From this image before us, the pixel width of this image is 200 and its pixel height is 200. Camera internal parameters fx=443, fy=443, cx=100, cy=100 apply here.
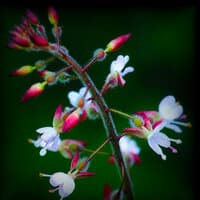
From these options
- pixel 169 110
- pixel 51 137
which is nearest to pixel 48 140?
pixel 51 137

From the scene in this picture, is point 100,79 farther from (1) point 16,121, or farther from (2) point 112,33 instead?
(1) point 16,121

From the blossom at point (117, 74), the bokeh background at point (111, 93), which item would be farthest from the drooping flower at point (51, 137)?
the bokeh background at point (111, 93)

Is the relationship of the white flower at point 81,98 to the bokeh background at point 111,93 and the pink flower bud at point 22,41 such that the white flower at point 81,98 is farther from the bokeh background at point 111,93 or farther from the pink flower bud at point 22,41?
the bokeh background at point 111,93

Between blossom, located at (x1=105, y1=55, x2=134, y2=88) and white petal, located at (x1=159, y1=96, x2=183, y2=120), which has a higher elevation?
blossom, located at (x1=105, y1=55, x2=134, y2=88)

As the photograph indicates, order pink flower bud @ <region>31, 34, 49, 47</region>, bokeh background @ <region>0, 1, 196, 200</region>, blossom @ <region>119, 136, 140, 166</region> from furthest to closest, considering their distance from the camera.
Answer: bokeh background @ <region>0, 1, 196, 200</region>
blossom @ <region>119, 136, 140, 166</region>
pink flower bud @ <region>31, 34, 49, 47</region>

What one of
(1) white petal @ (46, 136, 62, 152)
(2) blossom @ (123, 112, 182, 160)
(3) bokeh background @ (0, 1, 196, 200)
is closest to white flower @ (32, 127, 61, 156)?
(1) white petal @ (46, 136, 62, 152)

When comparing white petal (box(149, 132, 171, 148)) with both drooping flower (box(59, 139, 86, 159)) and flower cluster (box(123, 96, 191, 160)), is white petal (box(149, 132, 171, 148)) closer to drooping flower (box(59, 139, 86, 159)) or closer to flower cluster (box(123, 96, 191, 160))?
flower cluster (box(123, 96, 191, 160))

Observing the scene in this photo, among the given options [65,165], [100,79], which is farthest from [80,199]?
[100,79]
